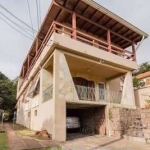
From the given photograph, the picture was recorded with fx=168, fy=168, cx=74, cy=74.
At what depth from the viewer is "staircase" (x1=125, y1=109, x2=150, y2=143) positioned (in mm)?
10430

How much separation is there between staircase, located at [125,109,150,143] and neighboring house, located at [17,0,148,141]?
6.73 feet

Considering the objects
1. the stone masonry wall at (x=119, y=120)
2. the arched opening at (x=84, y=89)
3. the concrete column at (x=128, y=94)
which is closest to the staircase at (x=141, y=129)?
the stone masonry wall at (x=119, y=120)

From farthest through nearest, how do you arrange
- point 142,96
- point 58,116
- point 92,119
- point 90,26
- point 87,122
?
1. point 142,96
2. point 90,26
3. point 87,122
4. point 92,119
5. point 58,116

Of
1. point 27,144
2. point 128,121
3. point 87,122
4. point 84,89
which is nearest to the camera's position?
point 27,144

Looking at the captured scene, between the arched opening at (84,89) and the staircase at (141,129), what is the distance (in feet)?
13.7

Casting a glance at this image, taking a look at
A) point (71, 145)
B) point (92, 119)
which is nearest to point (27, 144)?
point (71, 145)

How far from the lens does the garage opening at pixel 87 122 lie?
14.1 metres

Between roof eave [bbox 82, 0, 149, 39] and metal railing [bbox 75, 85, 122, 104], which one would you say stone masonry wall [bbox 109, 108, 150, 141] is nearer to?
metal railing [bbox 75, 85, 122, 104]

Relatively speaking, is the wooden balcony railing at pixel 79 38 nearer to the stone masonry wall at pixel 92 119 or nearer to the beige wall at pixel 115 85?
the beige wall at pixel 115 85

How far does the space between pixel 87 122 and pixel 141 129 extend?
564 cm

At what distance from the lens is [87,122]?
15.9 metres

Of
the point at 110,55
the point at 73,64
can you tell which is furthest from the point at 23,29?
the point at 110,55

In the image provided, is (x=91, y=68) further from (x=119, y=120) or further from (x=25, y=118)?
(x=25, y=118)

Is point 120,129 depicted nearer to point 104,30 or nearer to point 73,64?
point 73,64
